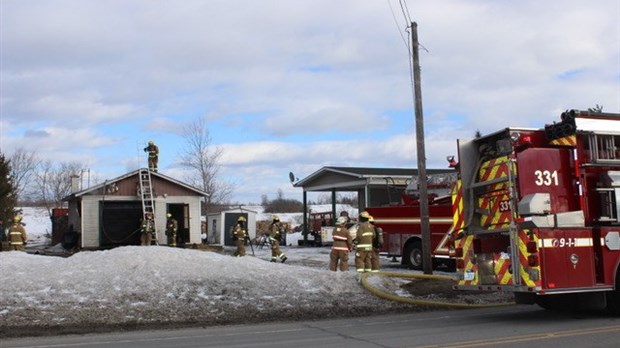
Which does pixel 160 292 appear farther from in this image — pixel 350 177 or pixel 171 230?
pixel 350 177

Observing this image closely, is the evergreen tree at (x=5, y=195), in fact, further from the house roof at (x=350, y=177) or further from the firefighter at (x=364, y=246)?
the firefighter at (x=364, y=246)

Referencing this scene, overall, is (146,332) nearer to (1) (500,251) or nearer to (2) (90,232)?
(1) (500,251)

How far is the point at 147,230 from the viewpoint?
28000 mm

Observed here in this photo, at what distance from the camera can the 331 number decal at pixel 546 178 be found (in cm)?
967

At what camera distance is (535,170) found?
31.8ft

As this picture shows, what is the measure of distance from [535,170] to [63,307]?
334 inches

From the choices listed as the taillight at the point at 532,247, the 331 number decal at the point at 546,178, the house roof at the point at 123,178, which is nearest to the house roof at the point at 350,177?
the house roof at the point at 123,178

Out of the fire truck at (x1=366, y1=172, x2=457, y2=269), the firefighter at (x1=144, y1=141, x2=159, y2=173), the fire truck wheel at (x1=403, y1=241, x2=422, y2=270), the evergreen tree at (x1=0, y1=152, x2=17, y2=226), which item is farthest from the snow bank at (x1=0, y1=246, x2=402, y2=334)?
the evergreen tree at (x1=0, y1=152, x2=17, y2=226)

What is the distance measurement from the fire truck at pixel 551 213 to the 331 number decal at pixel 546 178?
15mm

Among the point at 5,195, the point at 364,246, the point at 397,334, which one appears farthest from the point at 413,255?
the point at 5,195

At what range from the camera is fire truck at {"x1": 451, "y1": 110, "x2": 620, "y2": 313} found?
30.9 feet

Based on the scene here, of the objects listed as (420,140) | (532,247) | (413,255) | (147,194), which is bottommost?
(413,255)

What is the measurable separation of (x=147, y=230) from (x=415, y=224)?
522 inches

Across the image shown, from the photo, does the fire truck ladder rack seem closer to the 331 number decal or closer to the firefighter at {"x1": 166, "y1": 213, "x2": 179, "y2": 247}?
the firefighter at {"x1": 166, "y1": 213, "x2": 179, "y2": 247}
